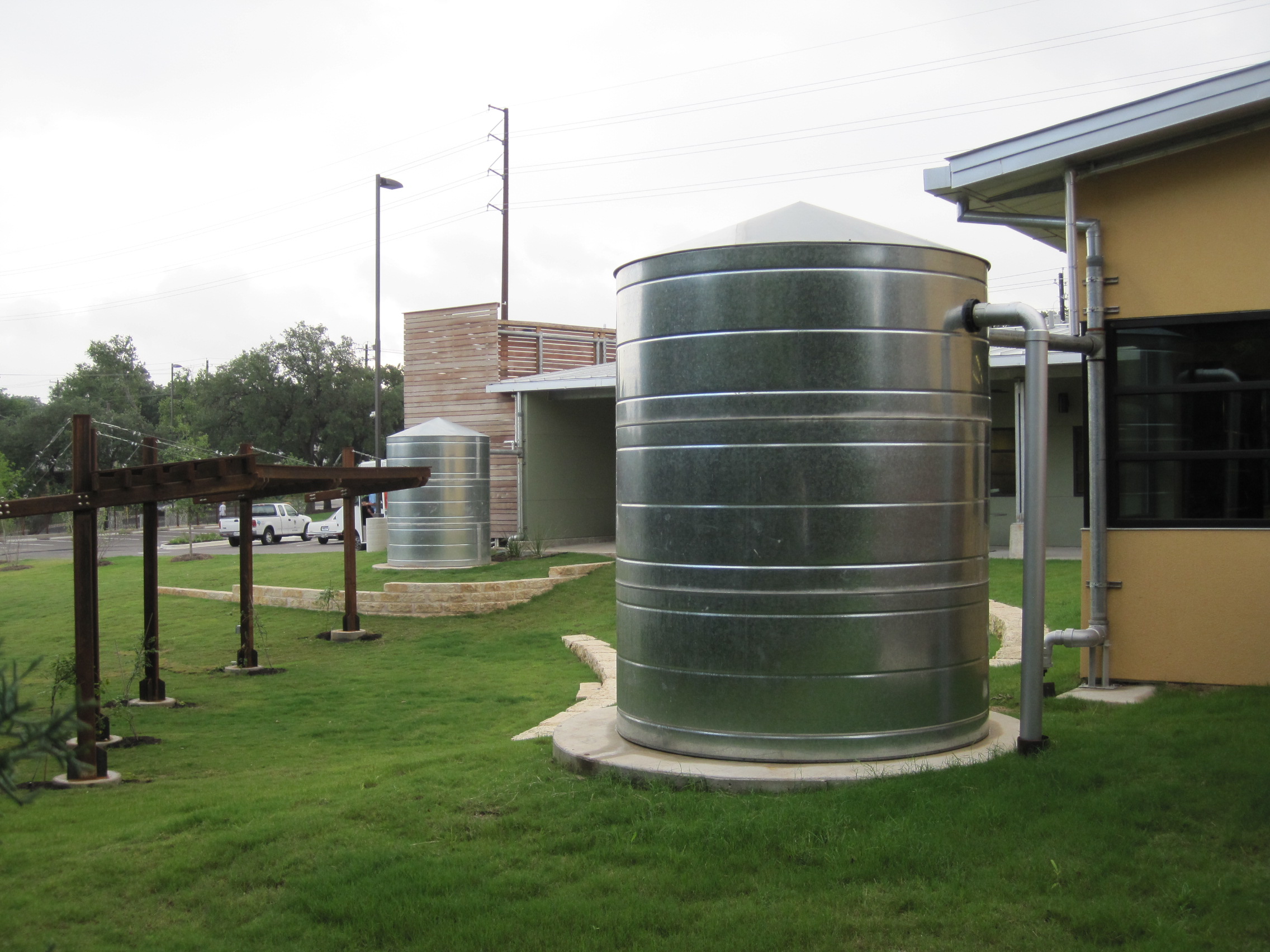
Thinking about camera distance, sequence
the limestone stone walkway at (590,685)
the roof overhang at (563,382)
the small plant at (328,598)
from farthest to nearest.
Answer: the roof overhang at (563,382) → the small plant at (328,598) → the limestone stone walkway at (590,685)

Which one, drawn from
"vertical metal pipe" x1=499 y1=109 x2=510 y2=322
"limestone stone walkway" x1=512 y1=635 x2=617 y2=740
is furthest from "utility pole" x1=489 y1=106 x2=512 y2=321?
"limestone stone walkway" x1=512 y1=635 x2=617 y2=740

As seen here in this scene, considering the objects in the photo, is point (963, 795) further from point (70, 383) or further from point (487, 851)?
point (70, 383)

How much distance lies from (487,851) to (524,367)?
22807mm

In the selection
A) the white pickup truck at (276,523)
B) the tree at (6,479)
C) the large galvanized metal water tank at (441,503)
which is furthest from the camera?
the tree at (6,479)

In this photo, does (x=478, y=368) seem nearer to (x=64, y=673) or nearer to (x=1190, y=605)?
(x=64, y=673)

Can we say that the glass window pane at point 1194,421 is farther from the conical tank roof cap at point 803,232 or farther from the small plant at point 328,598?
the small plant at point 328,598

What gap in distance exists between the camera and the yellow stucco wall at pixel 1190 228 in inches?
292

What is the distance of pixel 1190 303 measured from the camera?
25.1 feet

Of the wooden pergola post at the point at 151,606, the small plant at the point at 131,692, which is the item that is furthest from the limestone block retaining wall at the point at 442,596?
the wooden pergola post at the point at 151,606

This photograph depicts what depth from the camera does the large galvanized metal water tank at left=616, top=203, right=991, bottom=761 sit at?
5652mm

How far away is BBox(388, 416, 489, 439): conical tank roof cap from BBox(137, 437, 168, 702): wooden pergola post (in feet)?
33.4

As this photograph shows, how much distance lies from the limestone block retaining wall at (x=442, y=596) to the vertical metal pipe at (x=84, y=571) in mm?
10127

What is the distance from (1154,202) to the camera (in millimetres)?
7750

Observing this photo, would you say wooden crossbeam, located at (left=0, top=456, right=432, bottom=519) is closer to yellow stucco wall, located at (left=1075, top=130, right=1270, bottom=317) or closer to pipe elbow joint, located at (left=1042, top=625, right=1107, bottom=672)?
pipe elbow joint, located at (left=1042, top=625, right=1107, bottom=672)
